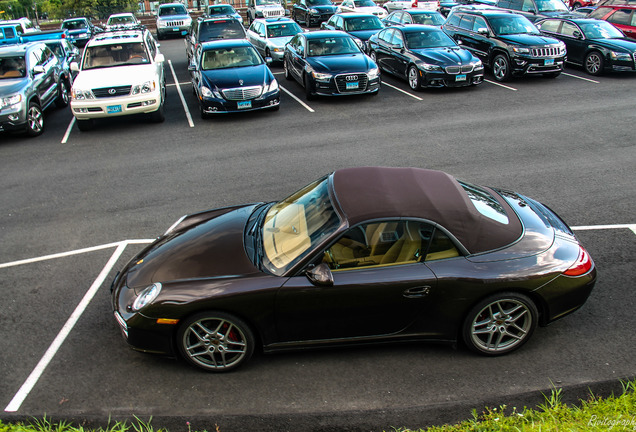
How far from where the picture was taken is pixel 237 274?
4.55 metres

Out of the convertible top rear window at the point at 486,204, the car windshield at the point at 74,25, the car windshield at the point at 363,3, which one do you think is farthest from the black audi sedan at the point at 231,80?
the car windshield at the point at 74,25

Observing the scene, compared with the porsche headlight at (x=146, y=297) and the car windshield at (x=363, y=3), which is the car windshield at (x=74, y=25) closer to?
the car windshield at (x=363, y=3)

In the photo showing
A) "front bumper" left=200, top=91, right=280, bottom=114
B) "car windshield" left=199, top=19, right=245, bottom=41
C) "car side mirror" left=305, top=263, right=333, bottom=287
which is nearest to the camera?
"car side mirror" left=305, top=263, right=333, bottom=287

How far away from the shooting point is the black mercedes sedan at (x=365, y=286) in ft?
14.6

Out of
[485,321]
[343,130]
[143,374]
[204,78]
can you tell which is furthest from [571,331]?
[204,78]

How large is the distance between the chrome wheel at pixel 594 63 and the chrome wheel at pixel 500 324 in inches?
564

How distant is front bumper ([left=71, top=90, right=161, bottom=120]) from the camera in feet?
38.8

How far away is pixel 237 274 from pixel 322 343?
949mm

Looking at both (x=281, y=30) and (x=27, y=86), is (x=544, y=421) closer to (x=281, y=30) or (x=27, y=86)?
(x=27, y=86)

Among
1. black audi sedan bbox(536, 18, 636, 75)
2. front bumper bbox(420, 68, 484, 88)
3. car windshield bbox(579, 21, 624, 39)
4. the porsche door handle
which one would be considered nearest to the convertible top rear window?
the porsche door handle

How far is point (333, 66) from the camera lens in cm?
1384

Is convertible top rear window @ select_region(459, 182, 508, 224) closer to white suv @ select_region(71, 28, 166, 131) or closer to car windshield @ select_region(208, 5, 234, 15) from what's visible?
white suv @ select_region(71, 28, 166, 131)

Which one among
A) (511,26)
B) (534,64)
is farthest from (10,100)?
(511,26)

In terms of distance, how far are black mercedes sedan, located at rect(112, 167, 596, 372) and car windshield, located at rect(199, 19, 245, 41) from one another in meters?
14.6
